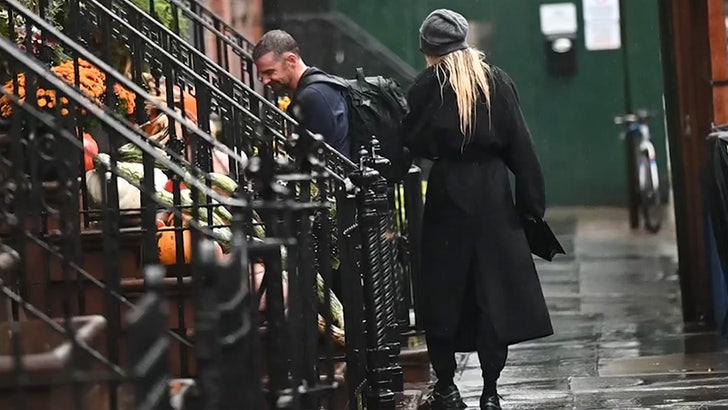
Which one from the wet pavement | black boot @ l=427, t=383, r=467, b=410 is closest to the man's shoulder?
black boot @ l=427, t=383, r=467, b=410

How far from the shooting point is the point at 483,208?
7.48 meters

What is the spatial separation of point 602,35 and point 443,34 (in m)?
11.9

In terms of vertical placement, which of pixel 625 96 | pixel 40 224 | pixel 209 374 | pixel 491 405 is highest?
pixel 625 96

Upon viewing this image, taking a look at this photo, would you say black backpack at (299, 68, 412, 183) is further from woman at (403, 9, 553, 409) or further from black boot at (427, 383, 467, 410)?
black boot at (427, 383, 467, 410)

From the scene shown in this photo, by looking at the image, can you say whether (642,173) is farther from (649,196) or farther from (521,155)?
(521,155)

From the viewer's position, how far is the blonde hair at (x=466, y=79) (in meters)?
7.36

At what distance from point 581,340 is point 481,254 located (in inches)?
106

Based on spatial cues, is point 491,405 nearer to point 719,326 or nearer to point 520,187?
point 520,187

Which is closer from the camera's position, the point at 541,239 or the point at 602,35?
the point at 541,239

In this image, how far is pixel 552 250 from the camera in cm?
767

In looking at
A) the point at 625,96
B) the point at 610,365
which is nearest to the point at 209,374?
the point at 610,365

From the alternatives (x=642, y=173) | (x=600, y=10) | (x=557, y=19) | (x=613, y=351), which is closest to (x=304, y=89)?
(x=613, y=351)

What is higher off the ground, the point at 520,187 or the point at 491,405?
the point at 520,187

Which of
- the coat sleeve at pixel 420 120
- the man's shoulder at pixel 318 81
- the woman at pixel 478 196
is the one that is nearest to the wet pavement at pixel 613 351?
the woman at pixel 478 196
